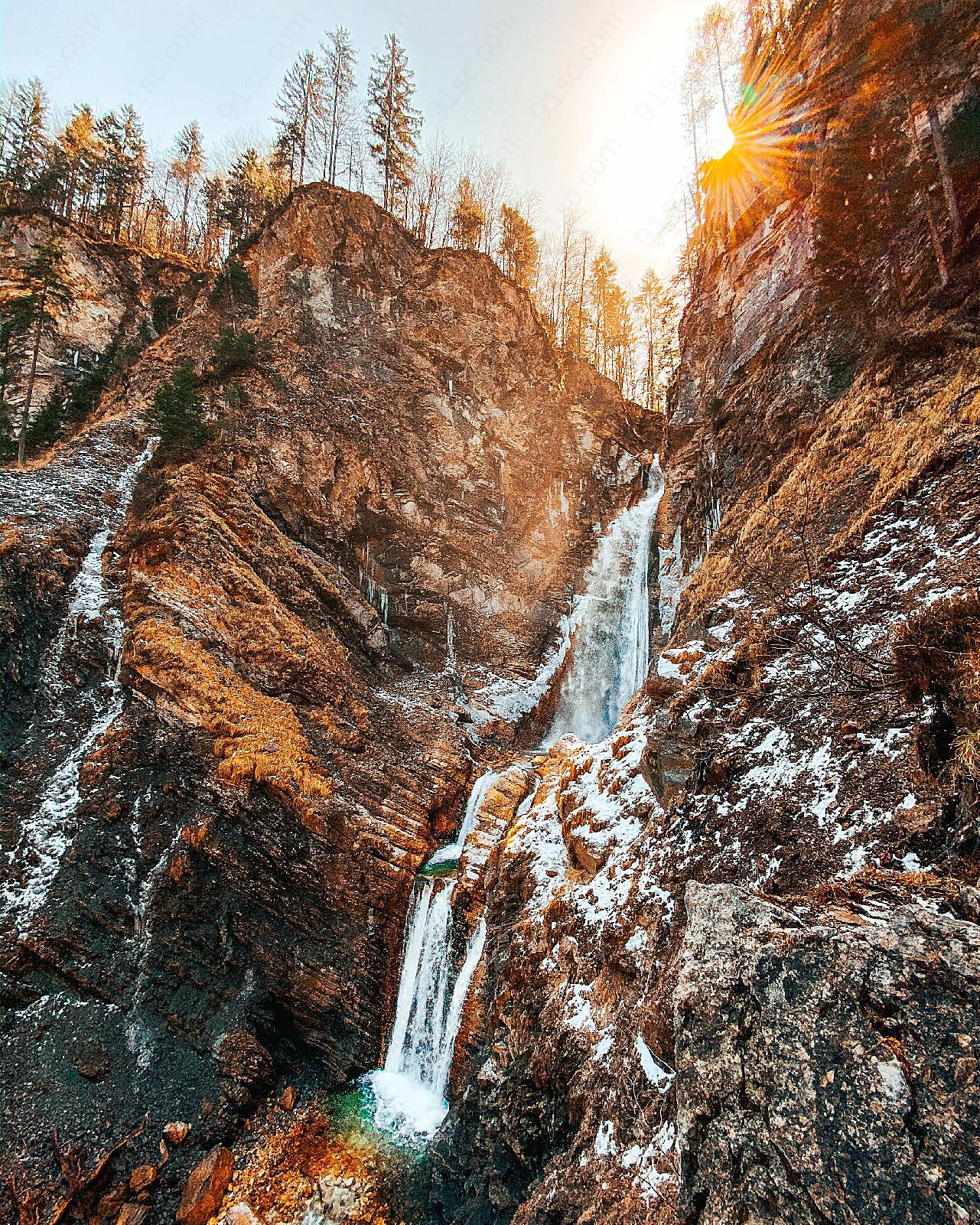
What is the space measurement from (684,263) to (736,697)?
102 ft

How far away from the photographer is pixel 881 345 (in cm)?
1165

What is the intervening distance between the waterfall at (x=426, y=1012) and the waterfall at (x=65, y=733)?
327 inches

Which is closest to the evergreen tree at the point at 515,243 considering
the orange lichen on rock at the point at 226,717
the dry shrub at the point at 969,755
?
the orange lichen on rock at the point at 226,717

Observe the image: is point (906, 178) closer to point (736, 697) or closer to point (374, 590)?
point (736, 697)

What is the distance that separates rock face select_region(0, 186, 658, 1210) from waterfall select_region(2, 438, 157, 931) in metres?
0.06

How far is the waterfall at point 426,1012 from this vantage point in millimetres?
10844

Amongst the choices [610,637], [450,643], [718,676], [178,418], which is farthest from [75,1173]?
[610,637]

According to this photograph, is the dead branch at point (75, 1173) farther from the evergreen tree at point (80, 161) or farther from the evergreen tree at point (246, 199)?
the evergreen tree at point (80, 161)

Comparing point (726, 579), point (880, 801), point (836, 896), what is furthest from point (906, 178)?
point (836, 896)

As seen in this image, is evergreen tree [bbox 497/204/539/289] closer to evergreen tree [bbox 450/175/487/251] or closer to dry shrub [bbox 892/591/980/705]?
evergreen tree [bbox 450/175/487/251]

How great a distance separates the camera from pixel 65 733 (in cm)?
1266

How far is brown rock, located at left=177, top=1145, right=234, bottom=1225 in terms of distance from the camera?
8.75 metres

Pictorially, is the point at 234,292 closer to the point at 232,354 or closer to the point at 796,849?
the point at 232,354

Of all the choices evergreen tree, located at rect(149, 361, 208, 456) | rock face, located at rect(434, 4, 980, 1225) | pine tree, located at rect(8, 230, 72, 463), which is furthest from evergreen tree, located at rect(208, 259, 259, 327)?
rock face, located at rect(434, 4, 980, 1225)
